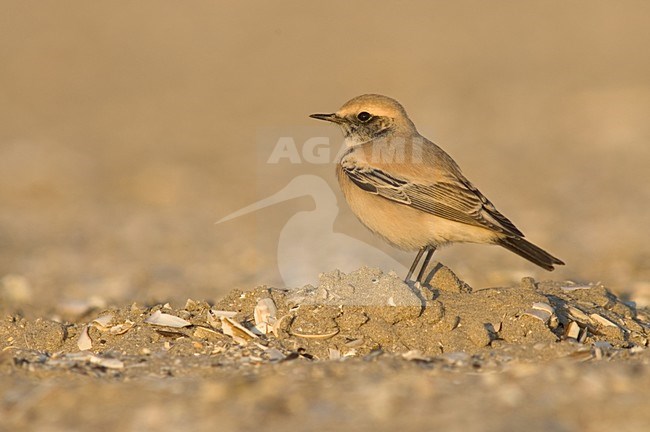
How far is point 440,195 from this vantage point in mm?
9172

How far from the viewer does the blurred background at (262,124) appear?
1359 cm

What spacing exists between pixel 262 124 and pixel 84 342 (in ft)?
45.4

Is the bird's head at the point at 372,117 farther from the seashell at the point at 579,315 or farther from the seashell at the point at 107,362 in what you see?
the seashell at the point at 107,362

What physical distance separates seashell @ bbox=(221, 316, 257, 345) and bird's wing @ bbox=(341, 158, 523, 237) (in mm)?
2082

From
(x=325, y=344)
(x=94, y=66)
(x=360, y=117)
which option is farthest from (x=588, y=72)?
(x=325, y=344)

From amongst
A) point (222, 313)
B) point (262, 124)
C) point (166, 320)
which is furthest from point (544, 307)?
point (262, 124)

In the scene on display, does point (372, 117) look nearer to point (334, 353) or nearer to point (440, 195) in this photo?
point (440, 195)

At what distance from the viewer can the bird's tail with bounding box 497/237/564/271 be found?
29.7 ft

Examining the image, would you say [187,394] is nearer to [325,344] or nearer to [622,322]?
[325,344]

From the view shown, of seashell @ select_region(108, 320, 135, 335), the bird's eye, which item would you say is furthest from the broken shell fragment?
the bird's eye

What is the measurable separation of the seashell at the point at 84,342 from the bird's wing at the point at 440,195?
111 inches

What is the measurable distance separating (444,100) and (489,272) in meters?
10.8

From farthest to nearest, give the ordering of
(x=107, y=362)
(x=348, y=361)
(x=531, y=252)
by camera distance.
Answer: (x=531, y=252) < (x=107, y=362) < (x=348, y=361)

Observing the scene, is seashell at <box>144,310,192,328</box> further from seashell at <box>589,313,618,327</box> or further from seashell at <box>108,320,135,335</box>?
seashell at <box>589,313,618,327</box>
